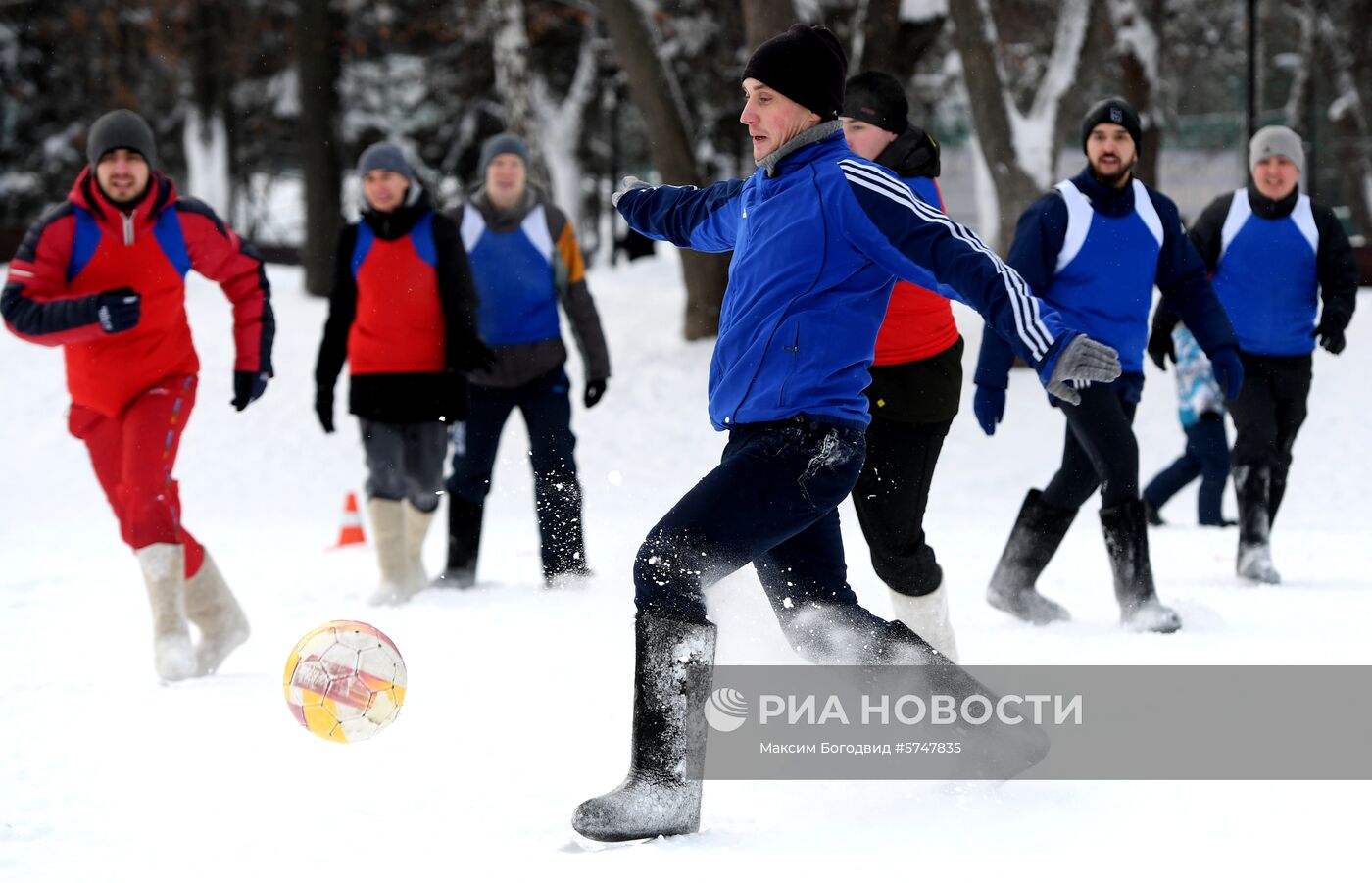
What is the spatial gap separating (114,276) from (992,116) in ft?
34.7

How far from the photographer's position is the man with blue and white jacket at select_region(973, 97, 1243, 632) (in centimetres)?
586

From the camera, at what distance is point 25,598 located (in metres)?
7.71

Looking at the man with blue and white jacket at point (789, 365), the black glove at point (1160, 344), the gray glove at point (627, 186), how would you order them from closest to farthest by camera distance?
the man with blue and white jacket at point (789, 365) → the gray glove at point (627, 186) → the black glove at point (1160, 344)

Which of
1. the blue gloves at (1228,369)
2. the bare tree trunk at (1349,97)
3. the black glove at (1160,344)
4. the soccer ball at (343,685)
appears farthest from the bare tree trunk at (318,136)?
the bare tree trunk at (1349,97)

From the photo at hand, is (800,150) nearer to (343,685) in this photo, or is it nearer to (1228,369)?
(343,685)

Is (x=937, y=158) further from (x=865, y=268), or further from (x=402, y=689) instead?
(x=402, y=689)

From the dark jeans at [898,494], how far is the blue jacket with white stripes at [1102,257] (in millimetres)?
1131

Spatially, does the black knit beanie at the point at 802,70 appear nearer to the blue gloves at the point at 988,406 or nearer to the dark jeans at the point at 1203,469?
the blue gloves at the point at 988,406

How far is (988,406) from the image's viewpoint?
18.6 ft

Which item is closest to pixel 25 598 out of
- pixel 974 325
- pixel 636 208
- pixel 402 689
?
pixel 402 689

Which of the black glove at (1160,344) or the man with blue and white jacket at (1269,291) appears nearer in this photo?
the black glove at (1160,344)

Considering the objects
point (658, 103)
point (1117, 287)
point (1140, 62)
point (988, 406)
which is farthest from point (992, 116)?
point (988, 406)

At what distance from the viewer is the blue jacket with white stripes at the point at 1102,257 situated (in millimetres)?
5867

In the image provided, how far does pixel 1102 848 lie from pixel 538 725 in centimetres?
183
